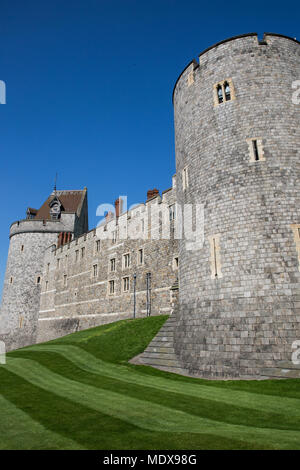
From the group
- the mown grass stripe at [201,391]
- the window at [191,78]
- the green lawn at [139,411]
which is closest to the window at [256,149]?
the window at [191,78]

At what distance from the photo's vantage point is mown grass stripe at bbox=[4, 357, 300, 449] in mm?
4453

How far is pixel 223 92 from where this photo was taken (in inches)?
475

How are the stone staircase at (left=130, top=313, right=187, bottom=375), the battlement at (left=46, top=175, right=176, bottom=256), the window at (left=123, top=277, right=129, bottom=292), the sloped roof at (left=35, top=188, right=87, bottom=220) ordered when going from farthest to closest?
1. the sloped roof at (left=35, top=188, right=87, bottom=220)
2. the window at (left=123, top=277, right=129, bottom=292)
3. the battlement at (left=46, top=175, right=176, bottom=256)
4. the stone staircase at (left=130, top=313, right=187, bottom=375)

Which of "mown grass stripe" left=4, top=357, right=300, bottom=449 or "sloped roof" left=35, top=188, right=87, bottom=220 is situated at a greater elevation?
"sloped roof" left=35, top=188, right=87, bottom=220

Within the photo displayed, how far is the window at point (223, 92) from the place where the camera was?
38.8 feet

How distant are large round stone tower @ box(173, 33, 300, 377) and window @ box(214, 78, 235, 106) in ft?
0.13

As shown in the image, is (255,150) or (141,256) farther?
(141,256)

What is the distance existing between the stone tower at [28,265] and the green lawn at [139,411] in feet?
91.6

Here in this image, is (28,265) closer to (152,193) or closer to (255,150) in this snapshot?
(152,193)

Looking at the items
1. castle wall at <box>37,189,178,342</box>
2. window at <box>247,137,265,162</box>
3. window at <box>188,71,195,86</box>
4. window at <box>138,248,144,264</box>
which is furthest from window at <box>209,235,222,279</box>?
window at <box>138,248,144,264</box>

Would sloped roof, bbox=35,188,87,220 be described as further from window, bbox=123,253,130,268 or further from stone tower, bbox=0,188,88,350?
window, bbox=123,253,130,268

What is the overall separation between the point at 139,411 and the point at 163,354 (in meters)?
5.95

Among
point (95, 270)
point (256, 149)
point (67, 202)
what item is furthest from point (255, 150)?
point (67, 202)

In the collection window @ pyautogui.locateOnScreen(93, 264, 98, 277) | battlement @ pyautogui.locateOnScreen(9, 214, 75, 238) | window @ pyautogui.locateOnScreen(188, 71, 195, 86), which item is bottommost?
window @ pyautogui.locateOnScreen(93, 264, 98, 277)
